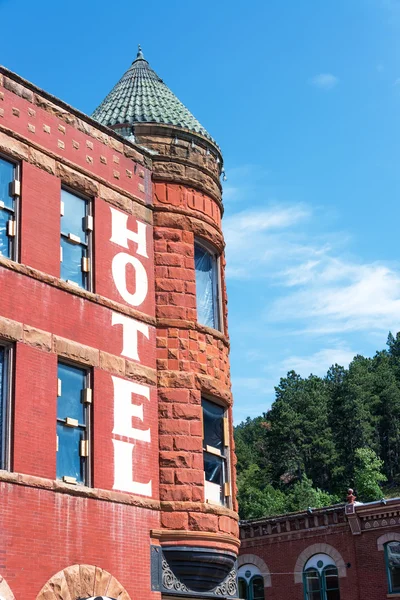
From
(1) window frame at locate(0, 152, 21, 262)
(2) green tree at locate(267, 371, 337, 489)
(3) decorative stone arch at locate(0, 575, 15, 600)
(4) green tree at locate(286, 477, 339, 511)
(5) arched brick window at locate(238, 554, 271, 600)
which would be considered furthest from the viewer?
(2) green tree at locate(267, 371, 337, 489)

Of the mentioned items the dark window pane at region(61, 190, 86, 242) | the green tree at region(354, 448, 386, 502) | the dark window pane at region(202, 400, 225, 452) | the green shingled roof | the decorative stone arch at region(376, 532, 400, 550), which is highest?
the green tree at region(354, 448, 386, 502)

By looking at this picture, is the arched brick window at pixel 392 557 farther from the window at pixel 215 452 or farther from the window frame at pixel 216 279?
the window frame at pixel 216 279

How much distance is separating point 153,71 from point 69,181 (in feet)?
22.4

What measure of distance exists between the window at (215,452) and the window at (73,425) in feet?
10.1

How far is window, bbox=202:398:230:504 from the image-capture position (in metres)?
18.2

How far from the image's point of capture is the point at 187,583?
56.1 ft

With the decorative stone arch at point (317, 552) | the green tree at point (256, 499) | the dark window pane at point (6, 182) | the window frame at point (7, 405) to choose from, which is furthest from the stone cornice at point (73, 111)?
the green tree at point (256, 499)

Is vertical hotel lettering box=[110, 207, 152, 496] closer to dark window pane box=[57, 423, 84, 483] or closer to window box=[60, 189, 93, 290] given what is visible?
window box=[60, 189, 93, 290]

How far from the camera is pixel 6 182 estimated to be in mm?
16312

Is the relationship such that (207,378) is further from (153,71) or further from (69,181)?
(153,71)

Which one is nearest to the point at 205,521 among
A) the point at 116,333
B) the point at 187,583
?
the point at 187,583

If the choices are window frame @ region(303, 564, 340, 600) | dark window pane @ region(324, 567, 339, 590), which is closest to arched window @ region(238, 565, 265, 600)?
window frame @ region(303, 564, 340, 600)

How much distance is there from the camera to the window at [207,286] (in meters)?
19.6

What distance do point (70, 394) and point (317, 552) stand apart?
82.5ft
